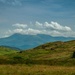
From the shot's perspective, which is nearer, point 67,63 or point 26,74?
point 26,74

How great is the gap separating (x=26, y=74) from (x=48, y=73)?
315 centimetres

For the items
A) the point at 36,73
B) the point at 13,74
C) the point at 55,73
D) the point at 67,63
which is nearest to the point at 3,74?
the point at 13,74

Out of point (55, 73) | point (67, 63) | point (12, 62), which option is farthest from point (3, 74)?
point (67, 63)

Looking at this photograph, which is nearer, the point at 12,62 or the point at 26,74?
the point at 26,74

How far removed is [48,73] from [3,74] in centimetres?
600

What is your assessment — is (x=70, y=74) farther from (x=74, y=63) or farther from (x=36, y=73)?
(x=74, y=63)

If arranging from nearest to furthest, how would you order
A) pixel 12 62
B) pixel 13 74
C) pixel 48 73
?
pixel 13 74 → pixel 48 73 → pixel 12 62

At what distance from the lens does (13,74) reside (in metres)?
31.0

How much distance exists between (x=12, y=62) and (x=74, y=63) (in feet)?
39.9

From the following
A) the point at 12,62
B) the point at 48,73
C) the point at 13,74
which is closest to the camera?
the point at 13,74

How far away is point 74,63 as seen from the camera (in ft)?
164

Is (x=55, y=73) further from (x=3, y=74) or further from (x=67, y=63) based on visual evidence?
(x=67, y=63)

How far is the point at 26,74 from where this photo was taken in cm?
3181

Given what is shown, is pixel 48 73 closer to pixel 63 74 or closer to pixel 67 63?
pixel 63 74
